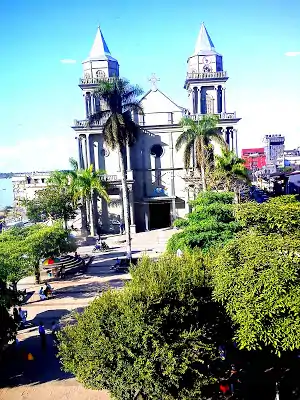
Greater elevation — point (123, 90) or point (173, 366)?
point (123, 90)

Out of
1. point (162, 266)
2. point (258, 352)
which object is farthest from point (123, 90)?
point (258, 352)

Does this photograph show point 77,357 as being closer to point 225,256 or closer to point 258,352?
point 225,256

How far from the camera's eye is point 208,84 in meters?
38.7

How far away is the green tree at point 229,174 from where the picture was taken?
2950cm

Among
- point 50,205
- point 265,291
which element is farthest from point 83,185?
point 265,291

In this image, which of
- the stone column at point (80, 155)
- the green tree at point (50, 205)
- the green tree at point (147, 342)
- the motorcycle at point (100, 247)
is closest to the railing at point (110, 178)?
the stone column at point (80, 155)

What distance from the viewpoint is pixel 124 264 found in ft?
83.3

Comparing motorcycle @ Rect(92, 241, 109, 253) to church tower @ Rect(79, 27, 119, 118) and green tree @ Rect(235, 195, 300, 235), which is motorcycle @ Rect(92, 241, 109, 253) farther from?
green tree @ Rect(235, 195, 300, 235)

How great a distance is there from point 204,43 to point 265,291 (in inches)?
1385

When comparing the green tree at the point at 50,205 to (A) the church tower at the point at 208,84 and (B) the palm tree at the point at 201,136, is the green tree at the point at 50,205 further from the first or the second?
(A) the church tower at the point at 208,84

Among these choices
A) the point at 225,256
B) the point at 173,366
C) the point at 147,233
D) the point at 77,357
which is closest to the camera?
the point at 173,366

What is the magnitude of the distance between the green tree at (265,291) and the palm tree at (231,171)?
62.6ft

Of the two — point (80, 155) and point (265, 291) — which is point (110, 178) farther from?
point (265, 291)

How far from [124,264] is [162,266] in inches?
562
